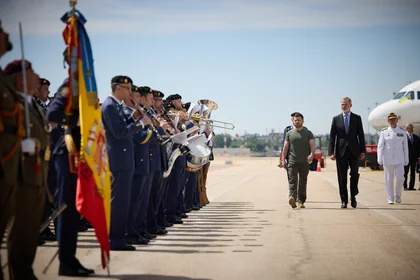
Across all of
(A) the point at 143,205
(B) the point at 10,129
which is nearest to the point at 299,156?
(A) the point at 143,205

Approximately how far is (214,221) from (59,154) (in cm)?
569

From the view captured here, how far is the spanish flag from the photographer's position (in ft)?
22.5

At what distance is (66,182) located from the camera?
7098 mm

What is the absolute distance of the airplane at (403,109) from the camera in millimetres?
37812

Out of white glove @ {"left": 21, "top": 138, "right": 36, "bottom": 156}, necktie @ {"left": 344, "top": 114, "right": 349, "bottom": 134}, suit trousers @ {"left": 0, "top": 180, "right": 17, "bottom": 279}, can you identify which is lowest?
suit trousers @ {"left": 0, "top": 180, "right": 17, "bottom": 279}

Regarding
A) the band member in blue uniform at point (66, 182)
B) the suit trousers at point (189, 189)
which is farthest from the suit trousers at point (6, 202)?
the suit trousers at point (189, 189)

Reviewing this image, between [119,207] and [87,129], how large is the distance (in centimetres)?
203

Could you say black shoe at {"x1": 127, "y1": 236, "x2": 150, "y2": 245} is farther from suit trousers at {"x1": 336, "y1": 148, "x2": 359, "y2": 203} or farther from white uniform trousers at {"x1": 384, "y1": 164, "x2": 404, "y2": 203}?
white uniform trousers at {"x1": 384, "y1": 164, "x2": 404, "y2": 203}

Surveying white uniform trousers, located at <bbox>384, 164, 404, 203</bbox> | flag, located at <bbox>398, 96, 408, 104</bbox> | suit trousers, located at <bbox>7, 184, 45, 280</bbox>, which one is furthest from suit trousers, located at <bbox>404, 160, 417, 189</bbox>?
suit trousers, located at <bbox>7, 184, 45, 280</bbox>

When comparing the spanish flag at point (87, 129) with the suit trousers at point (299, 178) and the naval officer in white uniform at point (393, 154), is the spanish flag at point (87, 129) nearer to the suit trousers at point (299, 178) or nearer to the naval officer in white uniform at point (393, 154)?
the suit trousers at point (299, 178)

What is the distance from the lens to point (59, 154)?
7152 millimetres

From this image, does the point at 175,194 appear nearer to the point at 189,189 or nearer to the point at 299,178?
the point at 189,189

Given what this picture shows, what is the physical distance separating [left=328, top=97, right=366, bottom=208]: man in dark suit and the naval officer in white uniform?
65.3 inches

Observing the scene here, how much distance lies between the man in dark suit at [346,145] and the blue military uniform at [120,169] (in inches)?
289
